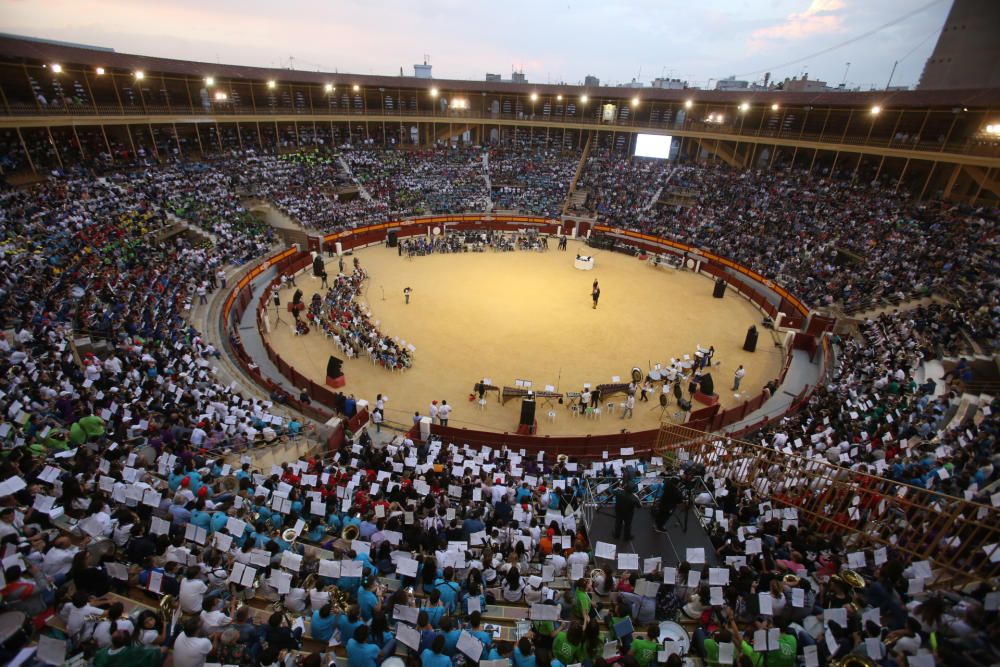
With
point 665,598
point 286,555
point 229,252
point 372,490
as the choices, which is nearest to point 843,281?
point 665,598

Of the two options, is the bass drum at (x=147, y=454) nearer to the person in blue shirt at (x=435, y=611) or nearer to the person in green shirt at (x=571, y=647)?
the person in blue shirt at (x=435, y=611)

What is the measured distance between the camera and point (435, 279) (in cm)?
3469

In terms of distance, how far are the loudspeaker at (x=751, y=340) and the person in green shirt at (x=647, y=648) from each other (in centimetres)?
2215

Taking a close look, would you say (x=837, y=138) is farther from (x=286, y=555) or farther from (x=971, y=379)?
(x=286, y=555)

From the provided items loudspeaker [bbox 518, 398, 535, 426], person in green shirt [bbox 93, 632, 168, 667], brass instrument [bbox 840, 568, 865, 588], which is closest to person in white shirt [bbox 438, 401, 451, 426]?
loudspeaker [bbox 518, 398, 535, 426]

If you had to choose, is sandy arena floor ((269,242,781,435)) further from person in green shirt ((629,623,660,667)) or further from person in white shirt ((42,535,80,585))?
person in green shirt ((629,623,660,667))

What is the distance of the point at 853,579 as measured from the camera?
28.8 feet

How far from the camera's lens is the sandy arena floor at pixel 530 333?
21.2 meters

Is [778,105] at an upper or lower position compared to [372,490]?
upper

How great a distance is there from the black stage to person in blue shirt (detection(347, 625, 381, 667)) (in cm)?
549

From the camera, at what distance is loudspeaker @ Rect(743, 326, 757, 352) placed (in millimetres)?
26219

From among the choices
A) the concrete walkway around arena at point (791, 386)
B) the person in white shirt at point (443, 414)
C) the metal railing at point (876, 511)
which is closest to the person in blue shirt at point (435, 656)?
the metal railing at point (876, 511)

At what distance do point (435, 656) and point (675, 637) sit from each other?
12.9 feet

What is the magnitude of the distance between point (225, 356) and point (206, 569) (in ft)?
49.4
